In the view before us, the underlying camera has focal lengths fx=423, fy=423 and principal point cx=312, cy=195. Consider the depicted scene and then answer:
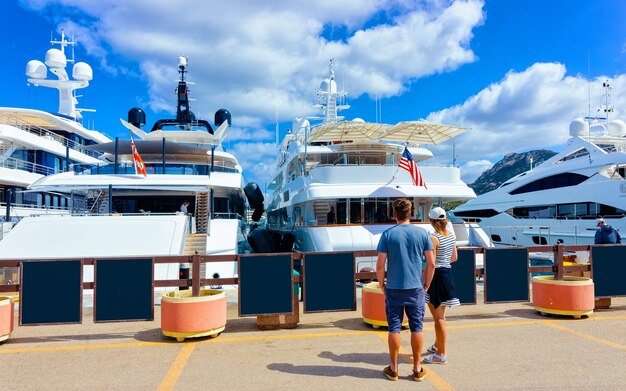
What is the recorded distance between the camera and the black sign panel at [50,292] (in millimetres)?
5898

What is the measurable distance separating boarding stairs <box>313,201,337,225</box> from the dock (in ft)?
34.5

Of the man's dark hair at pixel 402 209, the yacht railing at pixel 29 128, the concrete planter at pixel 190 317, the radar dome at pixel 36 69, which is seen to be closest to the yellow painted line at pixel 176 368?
the concrete planter at pixel 190 317

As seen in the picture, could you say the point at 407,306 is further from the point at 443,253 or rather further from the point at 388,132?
the point at 388,132

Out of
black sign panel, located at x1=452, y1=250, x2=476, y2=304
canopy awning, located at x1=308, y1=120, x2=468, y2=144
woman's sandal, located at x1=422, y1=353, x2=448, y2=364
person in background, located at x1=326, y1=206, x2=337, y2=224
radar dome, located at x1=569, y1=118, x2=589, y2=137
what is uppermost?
radar dome, located at x1=569, y1=118, x2=589, y2=137

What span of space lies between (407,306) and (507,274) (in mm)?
3582

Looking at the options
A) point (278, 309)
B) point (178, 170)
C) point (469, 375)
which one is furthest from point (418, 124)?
point (469, 375)

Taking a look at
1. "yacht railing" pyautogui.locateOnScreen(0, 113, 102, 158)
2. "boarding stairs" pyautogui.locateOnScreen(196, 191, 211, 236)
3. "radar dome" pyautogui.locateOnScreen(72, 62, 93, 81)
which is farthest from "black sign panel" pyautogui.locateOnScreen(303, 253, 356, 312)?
"radar dome" pyautogui.locateOnScreen(72, 62, 93, 81)

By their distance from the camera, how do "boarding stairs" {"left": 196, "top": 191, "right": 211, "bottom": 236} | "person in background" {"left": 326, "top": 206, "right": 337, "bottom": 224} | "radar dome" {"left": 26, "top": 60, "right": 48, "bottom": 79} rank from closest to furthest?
"person in background" {"left": 326, "top": 206, "right": 337, "bottom": 224}
"boarding stairs" {"left": 196, "top": 191, "right": 211, "bottom": 236}
"radar dome" {"left": 26, "top": 60, "right": 48, "bottom": 79}

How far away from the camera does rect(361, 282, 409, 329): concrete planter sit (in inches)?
251

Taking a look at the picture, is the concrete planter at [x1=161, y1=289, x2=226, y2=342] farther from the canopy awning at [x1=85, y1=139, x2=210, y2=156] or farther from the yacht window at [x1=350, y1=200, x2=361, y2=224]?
the canopy awning at [x1=85, y1=139, x2=210, y2=156]

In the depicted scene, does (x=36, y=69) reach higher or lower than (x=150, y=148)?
higher

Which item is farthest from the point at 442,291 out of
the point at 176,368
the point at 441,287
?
the point at 176,368

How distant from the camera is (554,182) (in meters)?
26.9

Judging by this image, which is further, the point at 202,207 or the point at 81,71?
the point at 81,71
